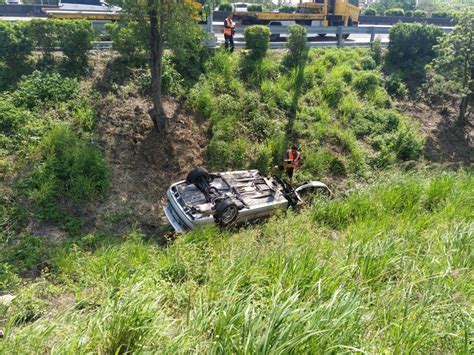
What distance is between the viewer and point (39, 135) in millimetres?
8688

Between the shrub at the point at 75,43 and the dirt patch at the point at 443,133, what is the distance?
1165cm

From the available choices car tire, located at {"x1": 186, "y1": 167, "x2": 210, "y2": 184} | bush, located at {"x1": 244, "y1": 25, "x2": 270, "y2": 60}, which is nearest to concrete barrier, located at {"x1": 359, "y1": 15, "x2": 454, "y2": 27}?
bush, located at {"x1": 244, "y1": 25, "x2": 270, "y2": 60}

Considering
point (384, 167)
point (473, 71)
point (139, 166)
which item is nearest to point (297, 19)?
point (473, 71)

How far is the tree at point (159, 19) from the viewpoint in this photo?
8805 millimetres

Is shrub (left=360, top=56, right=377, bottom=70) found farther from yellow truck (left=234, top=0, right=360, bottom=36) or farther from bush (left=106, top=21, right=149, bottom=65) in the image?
bush (left=106, top=21, right=149, bottom=65)

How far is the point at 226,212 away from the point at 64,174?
3890 mm

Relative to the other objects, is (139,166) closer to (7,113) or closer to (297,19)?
(7,113)

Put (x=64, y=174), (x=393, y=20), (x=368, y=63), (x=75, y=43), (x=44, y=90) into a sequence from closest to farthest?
(x=64, y=174) < (x=44, y=90) < (x=75, y=43) < (x=368, y=63) < (x=393, y=20)

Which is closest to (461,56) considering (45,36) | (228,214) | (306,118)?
(306,118)

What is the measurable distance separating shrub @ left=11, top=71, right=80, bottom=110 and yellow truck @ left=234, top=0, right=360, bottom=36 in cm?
1200

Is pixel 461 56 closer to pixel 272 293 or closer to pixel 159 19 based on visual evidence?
pixel 159 19

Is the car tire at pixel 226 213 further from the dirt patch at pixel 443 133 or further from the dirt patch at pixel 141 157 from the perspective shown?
the dirt patch at pixel 443 133

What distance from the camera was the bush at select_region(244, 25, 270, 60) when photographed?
1329cm

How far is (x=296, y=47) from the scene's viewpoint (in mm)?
14102
